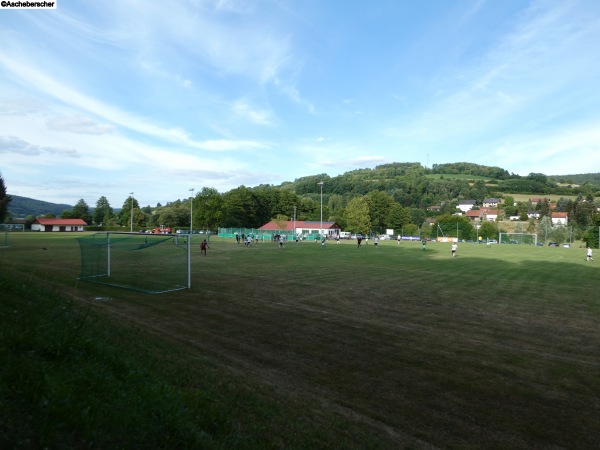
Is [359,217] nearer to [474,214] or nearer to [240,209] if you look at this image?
[240,209]

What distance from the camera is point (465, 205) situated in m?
175

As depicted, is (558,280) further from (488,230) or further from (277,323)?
(488,230)

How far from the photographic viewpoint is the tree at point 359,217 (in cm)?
10319

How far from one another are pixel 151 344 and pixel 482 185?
214 meters

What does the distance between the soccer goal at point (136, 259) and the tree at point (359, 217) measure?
85.2m

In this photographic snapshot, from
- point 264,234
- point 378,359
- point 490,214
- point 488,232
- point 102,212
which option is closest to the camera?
point 378,359

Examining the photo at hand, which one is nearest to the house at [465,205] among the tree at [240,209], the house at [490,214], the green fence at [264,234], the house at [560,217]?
the house at [490,214]

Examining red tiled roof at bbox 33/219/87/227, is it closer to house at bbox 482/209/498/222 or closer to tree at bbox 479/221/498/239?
tree at bbox 479/221/498/239

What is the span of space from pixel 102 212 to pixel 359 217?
94068mm

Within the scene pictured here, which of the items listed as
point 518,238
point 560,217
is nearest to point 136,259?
point 518,238

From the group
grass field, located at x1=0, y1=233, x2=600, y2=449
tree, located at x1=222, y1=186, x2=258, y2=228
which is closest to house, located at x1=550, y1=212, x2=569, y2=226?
tree, located at x1=222, y1=186, x2=258, y2=228

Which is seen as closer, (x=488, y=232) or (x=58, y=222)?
(x=488, y=232)

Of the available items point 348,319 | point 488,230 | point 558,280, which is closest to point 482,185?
point 488,230

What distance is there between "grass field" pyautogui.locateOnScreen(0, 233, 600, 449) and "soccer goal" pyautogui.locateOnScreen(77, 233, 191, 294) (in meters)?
1.55
